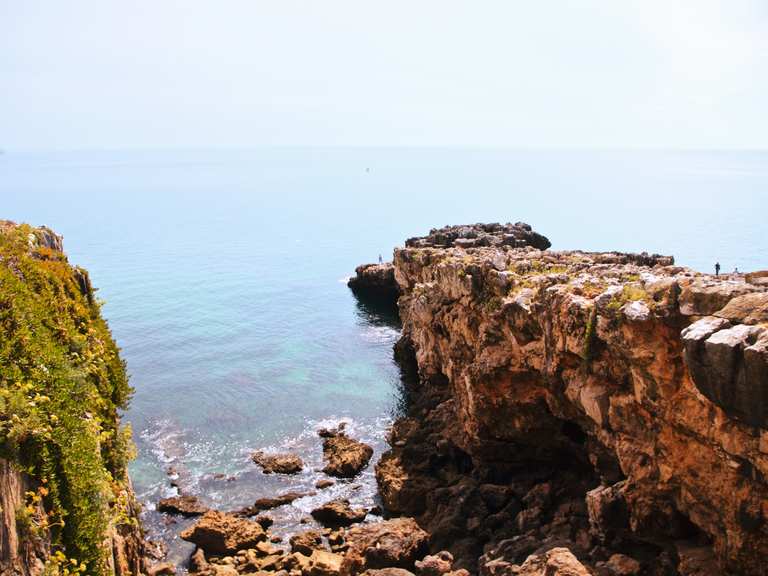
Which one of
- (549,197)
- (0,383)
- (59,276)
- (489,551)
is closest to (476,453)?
(489,551)

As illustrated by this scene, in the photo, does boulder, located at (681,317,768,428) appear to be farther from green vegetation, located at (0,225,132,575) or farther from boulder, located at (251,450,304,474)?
boulder, located at (251,450,304,474)

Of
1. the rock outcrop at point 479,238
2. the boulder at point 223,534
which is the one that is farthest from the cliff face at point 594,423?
the rock outcrop at point 479,238

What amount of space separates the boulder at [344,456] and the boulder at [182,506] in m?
8.22

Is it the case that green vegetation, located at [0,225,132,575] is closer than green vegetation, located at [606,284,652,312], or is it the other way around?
green vegetation, located at [0,225,132,575]

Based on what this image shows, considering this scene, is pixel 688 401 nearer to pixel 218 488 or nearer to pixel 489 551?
pixel 489 551

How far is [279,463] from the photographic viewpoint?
1655 inches

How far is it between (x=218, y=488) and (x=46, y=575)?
2505 centimetres

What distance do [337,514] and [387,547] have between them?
684cm

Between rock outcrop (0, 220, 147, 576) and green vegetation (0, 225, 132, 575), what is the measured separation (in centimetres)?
3

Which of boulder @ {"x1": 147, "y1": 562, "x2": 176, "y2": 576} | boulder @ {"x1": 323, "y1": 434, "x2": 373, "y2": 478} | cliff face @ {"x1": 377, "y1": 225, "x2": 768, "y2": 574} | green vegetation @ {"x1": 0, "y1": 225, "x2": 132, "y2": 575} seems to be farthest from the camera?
boulder @ {"x1": 323, "y1": 434, "x2": 373, "y2": 478}

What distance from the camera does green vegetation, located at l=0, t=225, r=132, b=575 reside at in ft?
55.6

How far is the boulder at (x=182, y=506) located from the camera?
120ft

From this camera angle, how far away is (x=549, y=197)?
7741 inches

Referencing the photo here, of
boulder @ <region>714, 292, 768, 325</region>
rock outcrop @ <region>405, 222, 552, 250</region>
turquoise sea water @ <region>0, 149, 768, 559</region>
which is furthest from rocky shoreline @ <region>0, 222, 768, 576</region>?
rock outcrop @ <region>405, 222, 552, 250</region>
